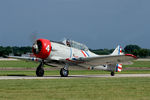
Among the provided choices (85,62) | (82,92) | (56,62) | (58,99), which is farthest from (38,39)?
(58,99)

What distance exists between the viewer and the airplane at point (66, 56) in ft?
63.2

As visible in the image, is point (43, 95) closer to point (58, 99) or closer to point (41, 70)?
point (58, 99)

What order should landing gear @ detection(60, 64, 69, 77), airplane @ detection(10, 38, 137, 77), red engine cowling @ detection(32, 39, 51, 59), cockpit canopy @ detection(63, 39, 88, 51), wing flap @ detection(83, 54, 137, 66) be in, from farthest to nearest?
cockpit canopy @ detection(63, 39, 88, 51)
landing gear @ detection(60, 64, 69, 77)
airplane @ detection(10, 38, 137, 77)
red engine cowling @ detection(32, 39, 51, 59)
wing flap @ detection(83, 54, 137, 66)

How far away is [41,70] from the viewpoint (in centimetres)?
2017

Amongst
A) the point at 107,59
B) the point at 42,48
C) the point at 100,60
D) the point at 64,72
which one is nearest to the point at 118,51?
the point at 100,60

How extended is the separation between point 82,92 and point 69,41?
33.9 feet

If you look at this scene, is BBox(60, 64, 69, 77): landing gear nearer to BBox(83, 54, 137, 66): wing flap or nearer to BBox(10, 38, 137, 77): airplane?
BBox(10, 38, 137, 77): airplane

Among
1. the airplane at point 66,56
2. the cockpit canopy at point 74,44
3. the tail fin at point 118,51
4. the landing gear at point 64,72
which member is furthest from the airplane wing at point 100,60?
the tail fin at point 118,51

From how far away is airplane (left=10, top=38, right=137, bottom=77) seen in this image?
63.2 ft

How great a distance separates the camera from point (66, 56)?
2025cm

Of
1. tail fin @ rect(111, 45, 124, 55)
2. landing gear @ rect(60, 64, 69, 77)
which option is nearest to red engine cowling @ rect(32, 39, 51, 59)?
landing gear @ rect(60, 64, 69, 77)

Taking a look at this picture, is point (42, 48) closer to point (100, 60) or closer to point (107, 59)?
point (100, 60)

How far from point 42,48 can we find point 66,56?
1902 mm

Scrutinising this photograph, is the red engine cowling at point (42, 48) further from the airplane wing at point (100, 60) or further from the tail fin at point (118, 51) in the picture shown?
the tail fin at point (118, 51)
